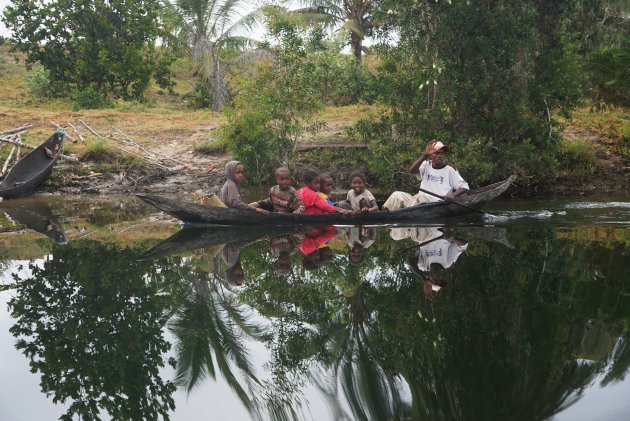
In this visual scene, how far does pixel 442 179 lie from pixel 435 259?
3.80m

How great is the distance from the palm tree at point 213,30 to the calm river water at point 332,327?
554 inches

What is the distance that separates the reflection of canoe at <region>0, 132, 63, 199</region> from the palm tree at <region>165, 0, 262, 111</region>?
22.4 feet

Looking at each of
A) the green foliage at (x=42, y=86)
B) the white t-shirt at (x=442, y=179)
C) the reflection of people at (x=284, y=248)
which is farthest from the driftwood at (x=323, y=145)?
the green foliage at (x=42, y=86)

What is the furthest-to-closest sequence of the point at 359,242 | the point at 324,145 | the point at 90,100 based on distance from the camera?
1. the point at 90,100
2. the point at 324,145
3. the point at 359,242

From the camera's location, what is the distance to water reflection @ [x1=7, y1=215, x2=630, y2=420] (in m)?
3.41

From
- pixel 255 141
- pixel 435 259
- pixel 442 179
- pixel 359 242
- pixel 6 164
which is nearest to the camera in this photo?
pixel 435 259

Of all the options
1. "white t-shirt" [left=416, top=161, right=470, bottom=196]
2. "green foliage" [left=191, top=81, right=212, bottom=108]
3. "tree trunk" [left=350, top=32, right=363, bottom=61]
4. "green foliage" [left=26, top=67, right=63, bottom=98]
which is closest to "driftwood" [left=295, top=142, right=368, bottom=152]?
"white t-shirt" [left=416, top=161, right=470, bottom=196]

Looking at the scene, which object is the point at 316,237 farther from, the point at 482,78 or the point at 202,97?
the point at 202,97

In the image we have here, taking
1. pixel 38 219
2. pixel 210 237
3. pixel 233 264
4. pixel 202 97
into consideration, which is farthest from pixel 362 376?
pixel 202 97

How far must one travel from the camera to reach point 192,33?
75.8 ft

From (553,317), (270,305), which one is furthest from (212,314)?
(553,317)

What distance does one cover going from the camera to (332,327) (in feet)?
15.4

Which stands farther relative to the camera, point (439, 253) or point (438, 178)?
point (438, 178)

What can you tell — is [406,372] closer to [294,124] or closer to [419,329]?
[419,329]
